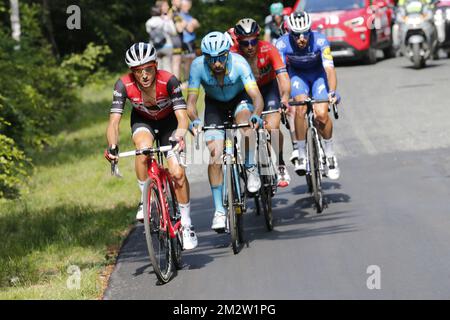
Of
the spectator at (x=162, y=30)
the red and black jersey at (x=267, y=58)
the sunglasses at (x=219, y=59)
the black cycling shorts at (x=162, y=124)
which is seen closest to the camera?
the black cycling shorts at (x=162, y=124)

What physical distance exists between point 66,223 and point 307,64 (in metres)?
3.34

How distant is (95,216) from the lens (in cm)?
1313

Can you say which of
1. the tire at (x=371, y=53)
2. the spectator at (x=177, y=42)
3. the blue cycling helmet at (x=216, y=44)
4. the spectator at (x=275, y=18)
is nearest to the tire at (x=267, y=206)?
the blue cycling helmet at (x=216, y=44)

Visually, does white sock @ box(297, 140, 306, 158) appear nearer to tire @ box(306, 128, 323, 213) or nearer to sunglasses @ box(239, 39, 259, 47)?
tire @ box(306, 128, 323, 213)

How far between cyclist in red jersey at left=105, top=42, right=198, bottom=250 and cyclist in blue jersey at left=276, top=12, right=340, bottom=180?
279 centimetres

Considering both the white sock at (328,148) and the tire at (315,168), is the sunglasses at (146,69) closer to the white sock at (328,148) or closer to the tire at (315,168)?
the tire at (315,168)

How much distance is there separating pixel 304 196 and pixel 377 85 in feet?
33.1

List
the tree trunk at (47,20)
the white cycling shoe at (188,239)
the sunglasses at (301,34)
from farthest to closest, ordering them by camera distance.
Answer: the tree trunk at (47,20) → the sunglasses at (301,34) → the white cycling shoe at (188,239)

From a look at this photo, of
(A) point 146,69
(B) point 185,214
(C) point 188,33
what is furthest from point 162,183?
(C) point 188,33

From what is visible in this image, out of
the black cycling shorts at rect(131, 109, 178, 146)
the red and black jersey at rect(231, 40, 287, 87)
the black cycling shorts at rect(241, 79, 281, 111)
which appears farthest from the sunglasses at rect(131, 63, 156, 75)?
the black cycling shorts at rect(241, 79, 281, 111)

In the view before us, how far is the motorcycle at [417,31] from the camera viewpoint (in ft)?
79.1

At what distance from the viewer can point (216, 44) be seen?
10156 mm

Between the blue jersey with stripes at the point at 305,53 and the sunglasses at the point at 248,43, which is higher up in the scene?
the sunglasses at the point at 248,43

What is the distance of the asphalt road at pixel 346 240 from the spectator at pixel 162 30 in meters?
6.39
